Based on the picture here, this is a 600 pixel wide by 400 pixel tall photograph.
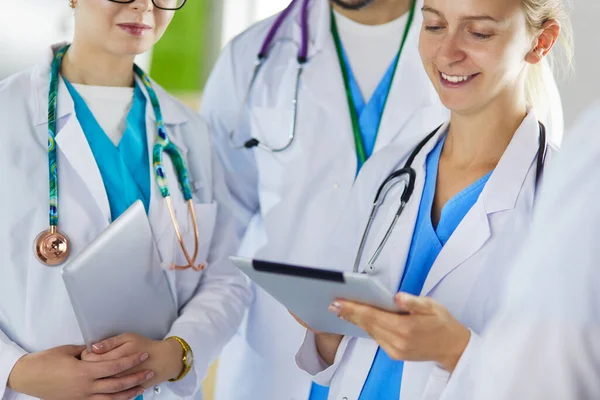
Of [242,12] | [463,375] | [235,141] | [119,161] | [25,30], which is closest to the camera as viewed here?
[463,375]

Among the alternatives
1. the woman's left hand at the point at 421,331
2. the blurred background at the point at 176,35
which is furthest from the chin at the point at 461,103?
the blurred background at the point at 176,35

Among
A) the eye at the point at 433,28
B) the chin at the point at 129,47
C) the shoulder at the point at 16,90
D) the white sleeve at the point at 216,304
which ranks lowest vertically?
the white sleeve at the point at 216,304

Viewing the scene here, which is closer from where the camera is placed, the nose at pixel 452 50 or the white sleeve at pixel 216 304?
the nose at pixel 452 50

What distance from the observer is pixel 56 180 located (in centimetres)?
152

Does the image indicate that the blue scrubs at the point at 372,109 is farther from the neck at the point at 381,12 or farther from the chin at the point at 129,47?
the chin at the point at 129,47

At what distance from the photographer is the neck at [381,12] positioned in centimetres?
195

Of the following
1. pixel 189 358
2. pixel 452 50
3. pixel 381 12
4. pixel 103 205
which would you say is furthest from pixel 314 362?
pixel 381 12

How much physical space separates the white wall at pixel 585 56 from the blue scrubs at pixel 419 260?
32.8 inches

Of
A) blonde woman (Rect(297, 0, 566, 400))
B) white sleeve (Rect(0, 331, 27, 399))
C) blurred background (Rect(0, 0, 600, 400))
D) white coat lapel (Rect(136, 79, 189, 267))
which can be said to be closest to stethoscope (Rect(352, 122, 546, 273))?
blonde woman (Rect(297, 0, 566, 400))

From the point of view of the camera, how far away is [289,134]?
6.32 feet

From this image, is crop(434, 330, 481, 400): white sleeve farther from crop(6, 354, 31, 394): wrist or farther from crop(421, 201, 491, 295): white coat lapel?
crop(6, 354, 31, 394): wrist

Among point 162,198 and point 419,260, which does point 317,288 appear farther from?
point 162,198

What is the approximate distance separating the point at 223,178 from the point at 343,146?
0.99ft

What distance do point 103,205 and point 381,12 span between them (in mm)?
871
